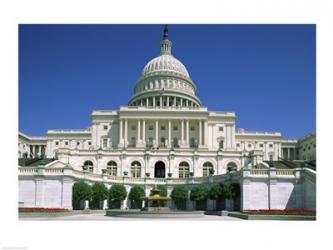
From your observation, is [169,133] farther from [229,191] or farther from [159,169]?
[229,191]

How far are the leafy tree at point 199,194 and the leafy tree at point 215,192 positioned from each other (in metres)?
1.53

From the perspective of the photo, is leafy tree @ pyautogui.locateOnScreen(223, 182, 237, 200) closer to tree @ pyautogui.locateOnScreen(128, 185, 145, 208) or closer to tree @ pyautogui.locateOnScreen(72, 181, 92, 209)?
tree @ pyautogui.locateOnScreen(128, 185, 145, 208)

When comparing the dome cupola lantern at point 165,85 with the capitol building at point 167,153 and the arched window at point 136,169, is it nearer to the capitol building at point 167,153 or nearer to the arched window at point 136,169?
the capitol building at point 167,153

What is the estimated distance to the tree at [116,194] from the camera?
44.5 metres

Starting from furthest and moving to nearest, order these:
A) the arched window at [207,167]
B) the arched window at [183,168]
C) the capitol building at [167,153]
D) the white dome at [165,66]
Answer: the white dome at [165,66]
the arched window at [207,167]
the arched window at [183,168]
the capitol building at [167,153]

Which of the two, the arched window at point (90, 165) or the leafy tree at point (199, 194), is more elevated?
the arched window at point (90, 165)

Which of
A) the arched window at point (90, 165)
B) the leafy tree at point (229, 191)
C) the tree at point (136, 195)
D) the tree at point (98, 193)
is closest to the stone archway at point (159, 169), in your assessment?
the arched window at point (90, 165)

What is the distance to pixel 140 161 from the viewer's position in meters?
61.2

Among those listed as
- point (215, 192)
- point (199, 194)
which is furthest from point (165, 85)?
point (215, 192)

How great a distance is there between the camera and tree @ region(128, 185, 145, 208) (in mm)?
46219

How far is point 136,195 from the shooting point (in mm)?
46188

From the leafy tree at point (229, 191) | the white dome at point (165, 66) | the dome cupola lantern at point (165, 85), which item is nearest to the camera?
the leafy tree at point (229, 191)
